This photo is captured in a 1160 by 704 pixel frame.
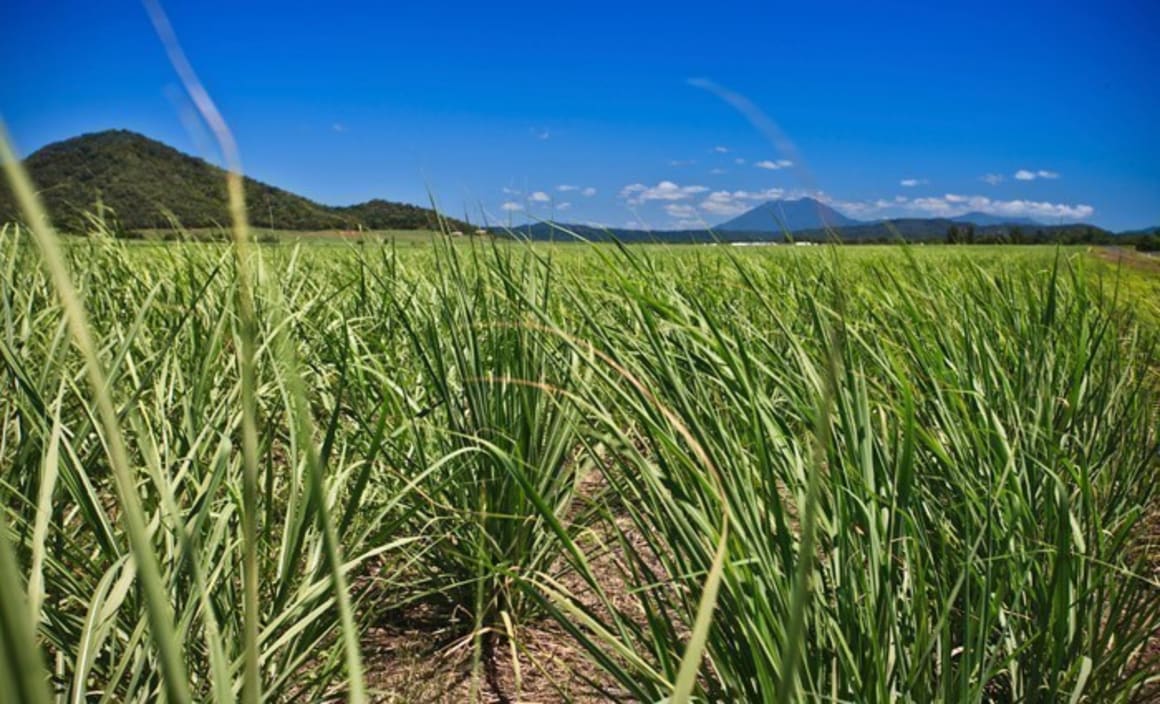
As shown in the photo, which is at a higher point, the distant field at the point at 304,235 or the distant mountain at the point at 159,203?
the distant mountain at the point at 159,203

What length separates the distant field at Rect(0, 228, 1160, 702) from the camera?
78 cm

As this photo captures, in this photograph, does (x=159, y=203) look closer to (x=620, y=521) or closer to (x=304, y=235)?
(x=304, y=235)

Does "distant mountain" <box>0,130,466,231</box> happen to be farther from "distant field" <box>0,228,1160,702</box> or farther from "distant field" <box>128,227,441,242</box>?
"distant field" <box>0,228,1160,702</box>

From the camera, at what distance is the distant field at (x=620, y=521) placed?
78 cm

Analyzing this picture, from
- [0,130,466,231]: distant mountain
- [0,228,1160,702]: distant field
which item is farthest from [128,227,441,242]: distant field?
[0,228,1160,702]: distant field

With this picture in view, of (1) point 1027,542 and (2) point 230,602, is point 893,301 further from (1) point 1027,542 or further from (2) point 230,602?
(2) point 230,602

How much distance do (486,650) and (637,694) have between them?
641 millimetres

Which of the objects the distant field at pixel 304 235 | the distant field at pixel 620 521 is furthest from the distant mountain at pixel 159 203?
the distant field at pixel 620 521

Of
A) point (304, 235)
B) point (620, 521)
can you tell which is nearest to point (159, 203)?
point (304, 235)

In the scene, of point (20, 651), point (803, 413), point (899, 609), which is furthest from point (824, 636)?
point (20, 651)

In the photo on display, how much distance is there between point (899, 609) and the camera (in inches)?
37.5

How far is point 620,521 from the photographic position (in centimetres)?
195

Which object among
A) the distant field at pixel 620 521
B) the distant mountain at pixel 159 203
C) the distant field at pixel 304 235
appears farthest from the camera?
the distant field at pixel 304 235

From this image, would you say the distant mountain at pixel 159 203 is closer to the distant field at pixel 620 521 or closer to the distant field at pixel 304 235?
the distant field at pixel 304 235
